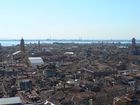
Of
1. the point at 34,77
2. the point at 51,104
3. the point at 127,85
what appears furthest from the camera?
the point at 34,77

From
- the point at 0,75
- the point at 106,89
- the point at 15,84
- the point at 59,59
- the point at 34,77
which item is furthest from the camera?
the point at 59,59

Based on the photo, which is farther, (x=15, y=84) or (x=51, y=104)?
(x=15, y=84)

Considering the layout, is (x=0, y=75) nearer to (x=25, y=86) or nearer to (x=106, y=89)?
(x=25, y=86)

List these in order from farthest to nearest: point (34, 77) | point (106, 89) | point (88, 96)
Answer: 1. point (34, 77)
2. point (106, 89)
3. point (88, 96)

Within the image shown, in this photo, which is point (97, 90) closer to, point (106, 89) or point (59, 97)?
point (106, 89)

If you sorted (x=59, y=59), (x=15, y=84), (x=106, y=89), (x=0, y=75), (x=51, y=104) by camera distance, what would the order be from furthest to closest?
1. (x=59, y=59)
2. (x=0, y=75)
3. (x=15, y=84)
4. (x=106, y=89)
5. (x=51, y=104)

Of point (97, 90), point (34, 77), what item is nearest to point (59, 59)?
point (34, 77)

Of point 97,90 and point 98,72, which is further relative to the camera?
point 98,72

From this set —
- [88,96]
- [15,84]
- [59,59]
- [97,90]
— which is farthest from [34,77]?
[59,59]

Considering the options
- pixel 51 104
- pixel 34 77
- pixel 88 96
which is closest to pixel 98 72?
pixel 34 77

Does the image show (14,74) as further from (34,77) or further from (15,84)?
(15,84)
